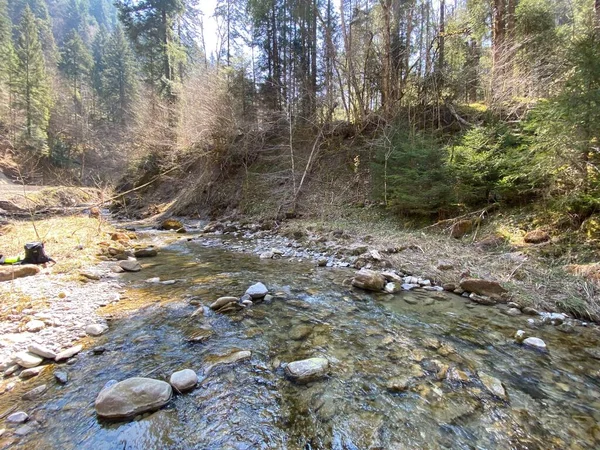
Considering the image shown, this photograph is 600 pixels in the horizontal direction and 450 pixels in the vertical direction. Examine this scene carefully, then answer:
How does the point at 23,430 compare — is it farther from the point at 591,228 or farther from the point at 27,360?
the point at 591,228

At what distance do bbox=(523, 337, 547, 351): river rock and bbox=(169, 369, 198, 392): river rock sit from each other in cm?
329

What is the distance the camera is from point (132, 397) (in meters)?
2.08

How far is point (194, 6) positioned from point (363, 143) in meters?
16.5

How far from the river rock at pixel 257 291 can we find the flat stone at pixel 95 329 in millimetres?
1739

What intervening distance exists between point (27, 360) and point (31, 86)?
104 ft

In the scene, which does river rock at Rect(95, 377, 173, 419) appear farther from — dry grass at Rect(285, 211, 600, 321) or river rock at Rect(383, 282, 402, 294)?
dry grass at Rect(285, 211, 600, 321)

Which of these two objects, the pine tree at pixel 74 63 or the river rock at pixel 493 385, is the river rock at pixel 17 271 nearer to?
the river rock at pixel 493 385

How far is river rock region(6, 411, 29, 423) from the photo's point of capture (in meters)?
1.95

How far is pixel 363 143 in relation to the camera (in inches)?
453

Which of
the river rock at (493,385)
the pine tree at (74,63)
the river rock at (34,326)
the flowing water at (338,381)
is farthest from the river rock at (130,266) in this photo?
the pine tree at (74,63)

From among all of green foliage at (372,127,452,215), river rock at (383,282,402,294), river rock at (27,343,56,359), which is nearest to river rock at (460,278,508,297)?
river rock at (383,282,402,294)

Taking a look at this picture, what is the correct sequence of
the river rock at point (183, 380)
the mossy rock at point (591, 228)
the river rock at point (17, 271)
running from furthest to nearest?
the mossy rock at point (591, 228) < the river rock at point (17, 271) < the river rock at point (183, 380)

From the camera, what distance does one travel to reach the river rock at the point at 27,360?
2506 mm

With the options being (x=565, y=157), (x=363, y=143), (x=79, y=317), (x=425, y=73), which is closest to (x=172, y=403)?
(x=79, y=317)
